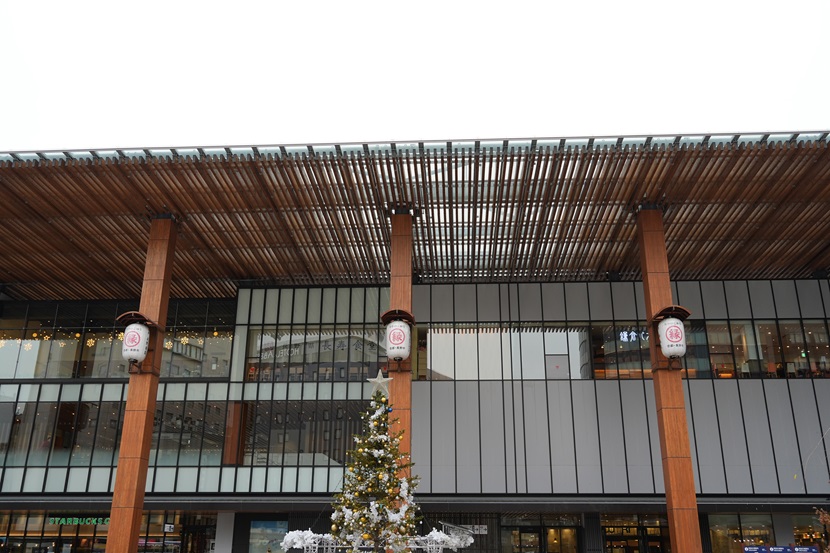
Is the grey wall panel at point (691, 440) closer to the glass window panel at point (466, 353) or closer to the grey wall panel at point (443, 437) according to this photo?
the glass window panel at point (466, 353)

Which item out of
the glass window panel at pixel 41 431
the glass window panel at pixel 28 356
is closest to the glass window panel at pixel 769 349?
the glass window panel at pixel 41 431

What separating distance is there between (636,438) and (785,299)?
7.60 metres

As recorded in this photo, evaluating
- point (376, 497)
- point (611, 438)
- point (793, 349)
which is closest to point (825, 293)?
point (793, 349)

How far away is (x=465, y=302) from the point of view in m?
25.0

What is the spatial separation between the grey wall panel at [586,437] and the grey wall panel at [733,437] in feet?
13.6

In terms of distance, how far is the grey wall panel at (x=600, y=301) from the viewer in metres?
24.6

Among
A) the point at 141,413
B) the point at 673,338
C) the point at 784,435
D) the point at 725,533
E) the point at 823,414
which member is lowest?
the point at 725,533

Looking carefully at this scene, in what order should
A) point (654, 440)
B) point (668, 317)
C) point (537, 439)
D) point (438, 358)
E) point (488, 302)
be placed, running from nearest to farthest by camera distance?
point (668, 317) < point (654, 440) < point (537, 439) < point (438, 358) < point (488, 302)

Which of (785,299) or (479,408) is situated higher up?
(785,299)

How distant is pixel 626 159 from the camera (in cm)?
1706

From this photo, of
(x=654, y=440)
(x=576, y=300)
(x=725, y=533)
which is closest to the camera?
(x=654, y=440)

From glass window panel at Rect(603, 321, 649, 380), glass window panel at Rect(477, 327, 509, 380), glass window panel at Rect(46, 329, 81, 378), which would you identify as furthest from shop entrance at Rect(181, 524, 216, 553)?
glass window panel at Rect(603, 321, 649, 380)

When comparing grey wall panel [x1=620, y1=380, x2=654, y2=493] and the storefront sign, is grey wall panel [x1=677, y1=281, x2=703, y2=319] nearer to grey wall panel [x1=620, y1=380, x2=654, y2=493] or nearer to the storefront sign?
grey wall panel [x1=620, y1=380, x2=654, y2=493]

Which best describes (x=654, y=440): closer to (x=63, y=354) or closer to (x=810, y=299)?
(x=810, y=299)
